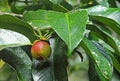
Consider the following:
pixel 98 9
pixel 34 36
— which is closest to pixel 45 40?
→ pixel 34 36

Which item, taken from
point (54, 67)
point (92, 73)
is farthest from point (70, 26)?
point (92, 73)

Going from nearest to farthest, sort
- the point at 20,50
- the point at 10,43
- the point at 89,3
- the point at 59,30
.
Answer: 1. the point at 59,30
2. the point at 10,43
3. the point at 20,50
4. the point at 89,3

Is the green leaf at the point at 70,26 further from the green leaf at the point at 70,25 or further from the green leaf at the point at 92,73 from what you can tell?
the green leaf at the point at 92,73

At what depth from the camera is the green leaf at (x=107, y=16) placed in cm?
79

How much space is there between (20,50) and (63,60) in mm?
123

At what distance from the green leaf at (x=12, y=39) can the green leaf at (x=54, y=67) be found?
4.1 inches

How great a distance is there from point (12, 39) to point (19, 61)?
0.12m

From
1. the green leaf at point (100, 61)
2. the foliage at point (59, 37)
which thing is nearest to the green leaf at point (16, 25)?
the foliage at point (59, 37)

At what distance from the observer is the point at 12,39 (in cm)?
80

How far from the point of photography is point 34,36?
84 centimetres

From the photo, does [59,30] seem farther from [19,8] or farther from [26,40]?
[19,8]

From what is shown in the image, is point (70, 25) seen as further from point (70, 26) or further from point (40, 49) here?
point (40, 49)

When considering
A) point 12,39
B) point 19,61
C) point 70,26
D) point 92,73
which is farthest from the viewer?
point 92,73

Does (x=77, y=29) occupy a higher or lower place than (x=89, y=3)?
higher
